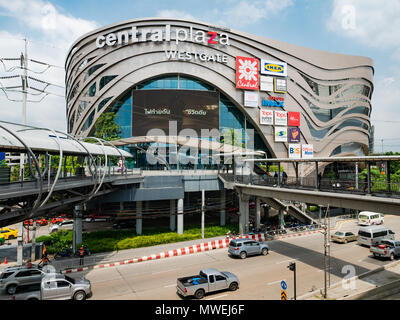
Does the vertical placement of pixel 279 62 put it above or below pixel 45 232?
above

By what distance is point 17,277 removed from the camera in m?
16.4

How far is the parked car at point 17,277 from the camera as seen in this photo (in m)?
16.0

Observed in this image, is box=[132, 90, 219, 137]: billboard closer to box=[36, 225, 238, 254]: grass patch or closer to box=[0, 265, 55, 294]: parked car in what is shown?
box=[36, 225, 238, 254]: grass patch

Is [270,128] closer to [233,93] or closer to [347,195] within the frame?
[233,93]

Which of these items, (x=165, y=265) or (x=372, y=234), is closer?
(x=165, y=265)

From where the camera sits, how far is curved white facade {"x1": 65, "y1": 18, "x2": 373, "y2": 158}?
53938 millimetres

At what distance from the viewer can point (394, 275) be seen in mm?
18500

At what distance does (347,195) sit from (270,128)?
142 feet

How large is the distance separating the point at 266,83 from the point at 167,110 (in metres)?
23.6

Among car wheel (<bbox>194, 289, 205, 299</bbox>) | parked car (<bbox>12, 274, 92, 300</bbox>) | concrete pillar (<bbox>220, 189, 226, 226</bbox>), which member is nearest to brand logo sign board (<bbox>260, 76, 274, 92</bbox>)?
concrete pillar (<bbox>220, 189, 226, 226</bbox>)

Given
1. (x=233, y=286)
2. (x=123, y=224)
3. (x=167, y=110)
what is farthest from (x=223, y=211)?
(x=167, y=110)
